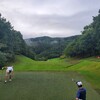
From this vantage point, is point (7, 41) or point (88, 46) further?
point (88, 46)

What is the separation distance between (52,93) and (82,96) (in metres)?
9.24

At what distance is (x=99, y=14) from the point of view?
102m

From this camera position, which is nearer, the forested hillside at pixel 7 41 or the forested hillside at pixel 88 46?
the forested hillside at pixel 7 41

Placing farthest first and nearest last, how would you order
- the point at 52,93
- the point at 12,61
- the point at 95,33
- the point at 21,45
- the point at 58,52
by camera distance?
1. the point at 58,52
2. the point at 21,45
3. the point at 95,33
4. the point at 12,61
5. the point at 52,93

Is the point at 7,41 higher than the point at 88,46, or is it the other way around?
the point at 7,41

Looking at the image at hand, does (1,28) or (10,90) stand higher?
(1,28)

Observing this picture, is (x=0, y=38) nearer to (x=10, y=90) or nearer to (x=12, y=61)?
(x=12, y=61)

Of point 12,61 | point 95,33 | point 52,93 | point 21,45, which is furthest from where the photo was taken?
point 21,45

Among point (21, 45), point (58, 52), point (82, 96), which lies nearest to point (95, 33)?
point (21, 45)

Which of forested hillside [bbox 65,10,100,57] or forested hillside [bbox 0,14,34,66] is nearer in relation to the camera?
forested hillside [bbox 0,14,34,66]

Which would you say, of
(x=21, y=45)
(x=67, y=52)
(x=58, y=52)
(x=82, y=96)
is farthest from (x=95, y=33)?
(x=82, y=96)

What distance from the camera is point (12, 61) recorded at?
271 feet

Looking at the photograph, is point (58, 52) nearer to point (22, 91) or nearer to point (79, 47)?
point (79, 47)

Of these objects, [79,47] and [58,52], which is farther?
[58,52]
